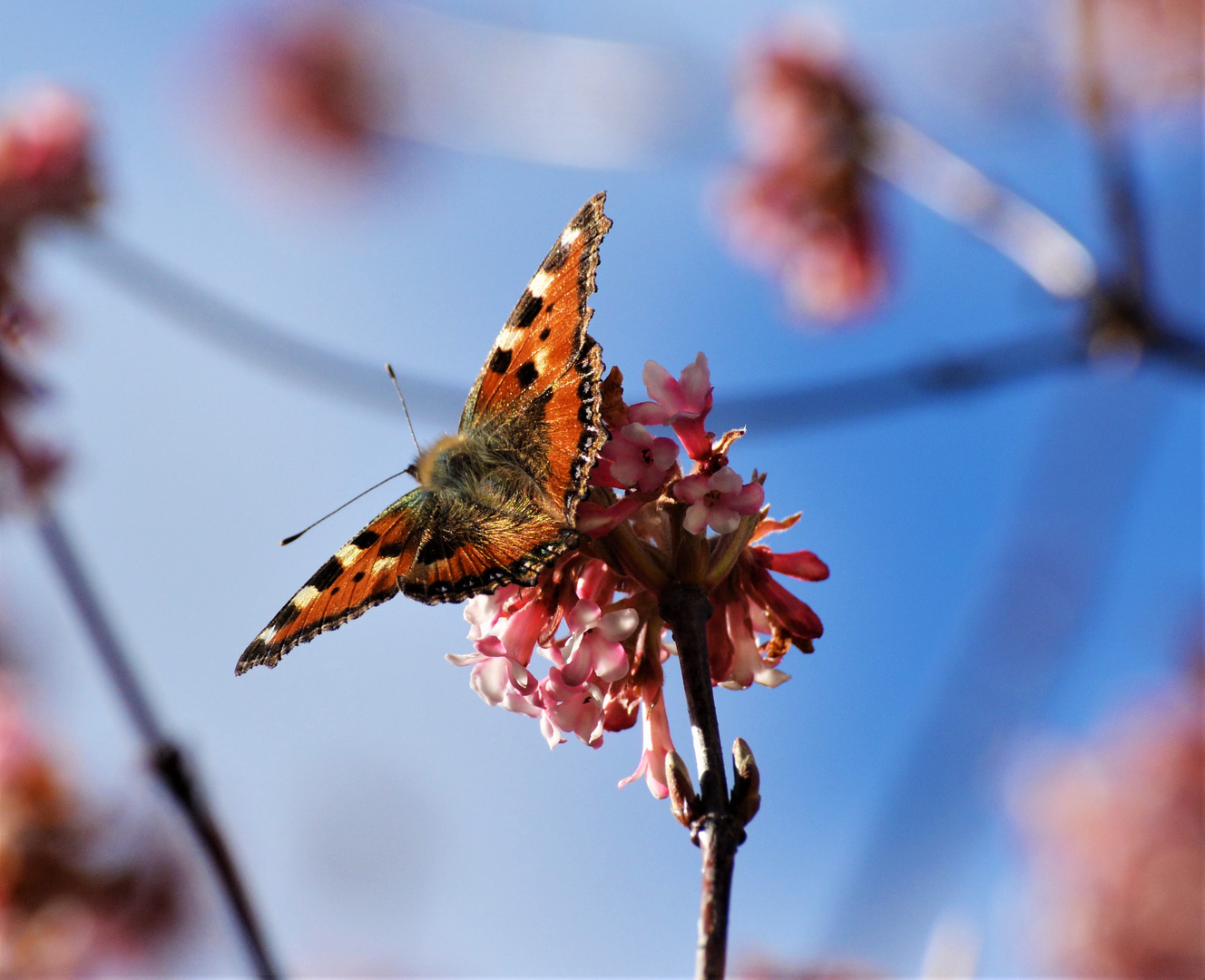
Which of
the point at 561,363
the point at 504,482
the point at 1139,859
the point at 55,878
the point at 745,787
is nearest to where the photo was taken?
the point at 745,787

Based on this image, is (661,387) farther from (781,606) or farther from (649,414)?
(781,606)

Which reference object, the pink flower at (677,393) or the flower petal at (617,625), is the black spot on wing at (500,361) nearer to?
the pink flower at (677,393)

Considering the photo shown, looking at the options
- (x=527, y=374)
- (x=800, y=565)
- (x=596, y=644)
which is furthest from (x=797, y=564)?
(x=527, y=374)

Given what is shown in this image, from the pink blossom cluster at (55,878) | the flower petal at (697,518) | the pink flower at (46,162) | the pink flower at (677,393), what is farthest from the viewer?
the pink flower at (46,162)

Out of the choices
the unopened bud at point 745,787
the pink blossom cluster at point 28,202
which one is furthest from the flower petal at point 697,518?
the pink blossom cluster at point 28,202

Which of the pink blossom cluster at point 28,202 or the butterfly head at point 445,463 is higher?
the pink blossom cluster at point 28,202

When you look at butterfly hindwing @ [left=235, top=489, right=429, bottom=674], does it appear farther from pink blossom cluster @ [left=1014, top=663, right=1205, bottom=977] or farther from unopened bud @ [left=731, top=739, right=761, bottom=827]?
pink blossom cluster @ [left=1014, top=663, right=1205, bottom=977]
